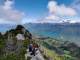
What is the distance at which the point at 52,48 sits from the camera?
774 cm

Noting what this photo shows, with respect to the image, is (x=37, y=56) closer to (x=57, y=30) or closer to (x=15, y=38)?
(x=15, y=38)

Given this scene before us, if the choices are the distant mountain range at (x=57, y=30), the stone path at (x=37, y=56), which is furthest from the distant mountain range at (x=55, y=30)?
the stone path at (x=37, y=56)

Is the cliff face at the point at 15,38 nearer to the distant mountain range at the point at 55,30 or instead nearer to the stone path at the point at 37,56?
the distant mountain range at the point at 55,30

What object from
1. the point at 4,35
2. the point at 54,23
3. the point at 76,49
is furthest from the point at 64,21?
the point at 4,35

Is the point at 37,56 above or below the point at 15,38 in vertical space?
below

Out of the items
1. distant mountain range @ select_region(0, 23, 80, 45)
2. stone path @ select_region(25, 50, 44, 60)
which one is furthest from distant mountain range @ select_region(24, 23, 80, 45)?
stone path @ select_region(25, 50, 44, 60)

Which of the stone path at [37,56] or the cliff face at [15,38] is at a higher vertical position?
the cliff face at [15,38]

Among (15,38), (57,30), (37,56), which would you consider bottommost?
(37,56)

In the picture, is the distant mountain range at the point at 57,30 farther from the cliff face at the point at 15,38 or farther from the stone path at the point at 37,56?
the stone path at the point at 37,56

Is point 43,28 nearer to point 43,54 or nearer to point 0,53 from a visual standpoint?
point 43,54

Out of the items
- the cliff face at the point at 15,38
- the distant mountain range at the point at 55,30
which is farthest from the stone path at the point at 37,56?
the distant mountain range at the point at 55,30

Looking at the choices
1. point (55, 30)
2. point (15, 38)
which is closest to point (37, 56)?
point (15, 38)

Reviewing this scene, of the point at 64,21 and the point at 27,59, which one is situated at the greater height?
the point at 64,21

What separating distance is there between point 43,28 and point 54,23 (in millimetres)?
291
